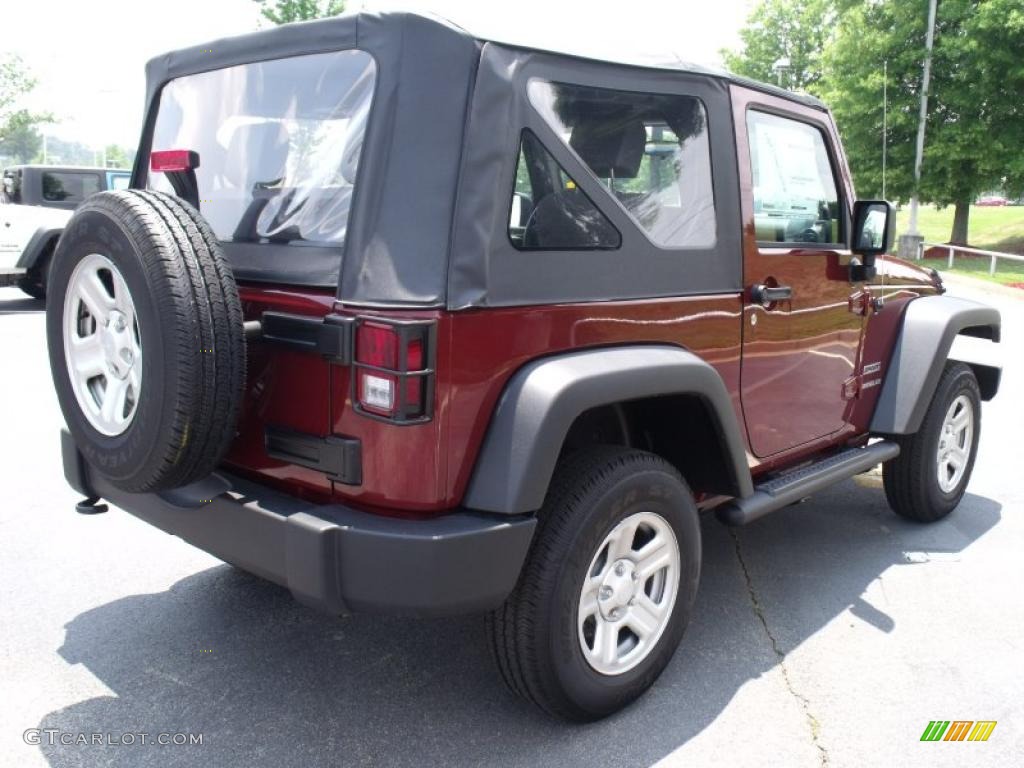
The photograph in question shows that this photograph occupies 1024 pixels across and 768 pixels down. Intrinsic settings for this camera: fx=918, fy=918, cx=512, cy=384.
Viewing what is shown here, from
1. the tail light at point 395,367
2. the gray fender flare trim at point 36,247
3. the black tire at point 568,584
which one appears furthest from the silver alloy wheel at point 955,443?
the gray fender flare trim at point 36,247

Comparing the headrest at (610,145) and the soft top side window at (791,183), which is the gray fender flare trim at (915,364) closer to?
the soft top side window at (791,183)

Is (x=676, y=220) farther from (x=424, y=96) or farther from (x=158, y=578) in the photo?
(x=158, y=578)

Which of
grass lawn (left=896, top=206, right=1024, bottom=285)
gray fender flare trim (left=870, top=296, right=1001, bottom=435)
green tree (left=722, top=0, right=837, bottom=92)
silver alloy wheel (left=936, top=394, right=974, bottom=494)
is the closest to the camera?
gray fender flare trim (left=870, top=296, right=1001, bottom=435)

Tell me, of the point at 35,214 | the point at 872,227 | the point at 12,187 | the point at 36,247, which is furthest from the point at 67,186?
the point at 872,227

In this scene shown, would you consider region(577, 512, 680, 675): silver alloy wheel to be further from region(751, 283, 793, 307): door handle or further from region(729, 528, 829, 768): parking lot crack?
region(751, 283, 793, 307): door handle

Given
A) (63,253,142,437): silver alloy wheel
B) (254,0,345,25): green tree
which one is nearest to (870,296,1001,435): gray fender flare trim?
(63,253,142,437): silver alloy wheel

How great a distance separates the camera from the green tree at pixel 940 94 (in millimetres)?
23297

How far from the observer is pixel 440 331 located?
230cm

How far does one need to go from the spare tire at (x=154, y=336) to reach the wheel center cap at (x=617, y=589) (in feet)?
3.92

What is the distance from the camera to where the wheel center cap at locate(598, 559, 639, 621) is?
2.79 metres

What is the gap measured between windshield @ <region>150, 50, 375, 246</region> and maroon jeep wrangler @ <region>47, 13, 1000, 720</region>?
0.01 metres

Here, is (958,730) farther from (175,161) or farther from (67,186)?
(67,186)


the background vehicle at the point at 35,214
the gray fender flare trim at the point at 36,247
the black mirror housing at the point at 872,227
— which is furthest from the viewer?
the background vehicle at the point at 35,214

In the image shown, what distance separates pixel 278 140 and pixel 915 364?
9.82 ft
